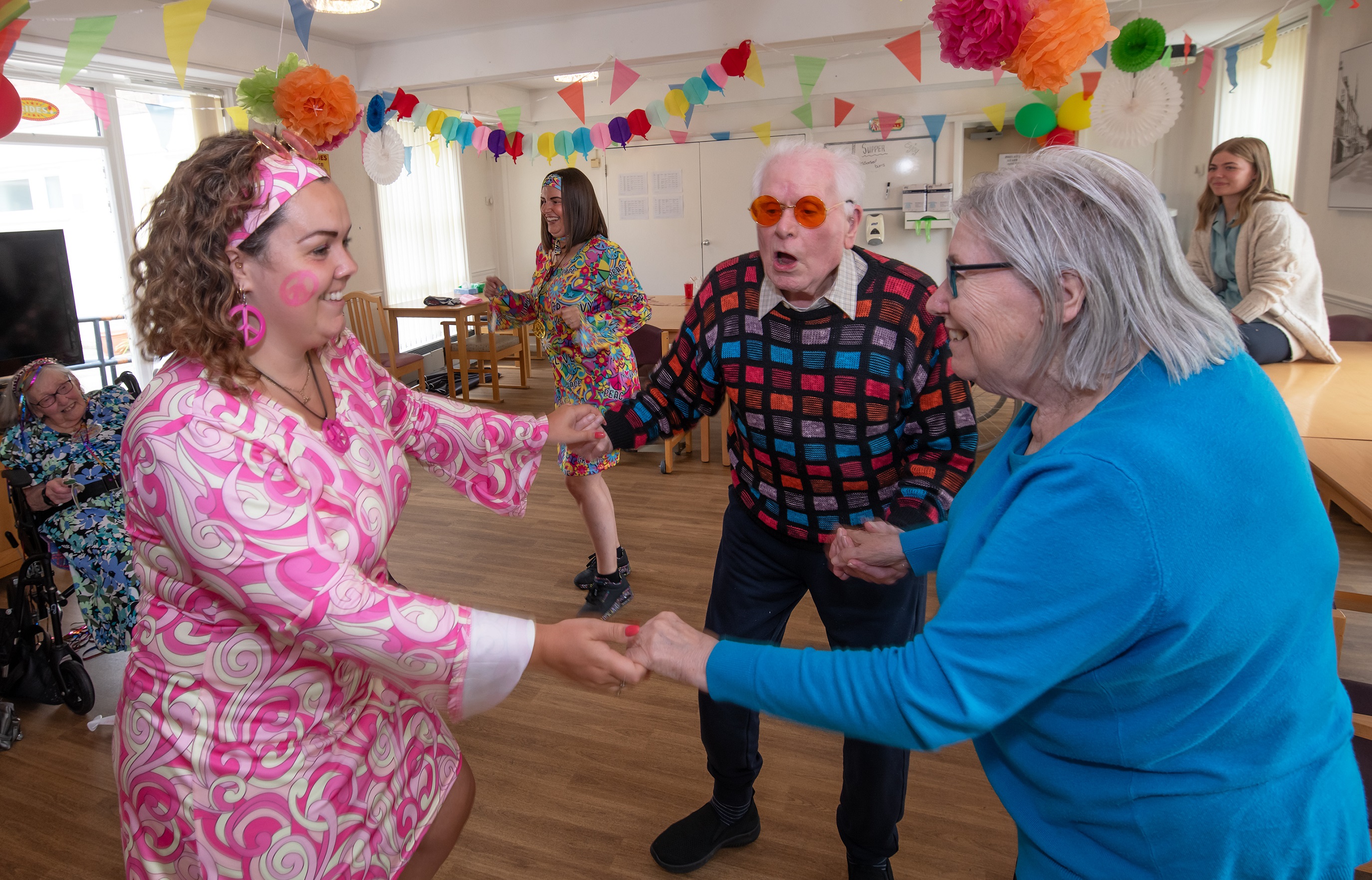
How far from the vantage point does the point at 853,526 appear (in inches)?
70.6

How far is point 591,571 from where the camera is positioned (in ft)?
12.8

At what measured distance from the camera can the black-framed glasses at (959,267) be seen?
3.30 feet

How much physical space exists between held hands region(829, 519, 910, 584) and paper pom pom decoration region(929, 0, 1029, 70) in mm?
1947

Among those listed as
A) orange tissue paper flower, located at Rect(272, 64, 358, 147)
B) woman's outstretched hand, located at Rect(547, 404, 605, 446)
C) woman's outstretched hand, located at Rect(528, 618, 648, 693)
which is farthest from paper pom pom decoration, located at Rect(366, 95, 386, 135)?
woman's outstretched hand, located at Rect(528, 618, 648, 693)

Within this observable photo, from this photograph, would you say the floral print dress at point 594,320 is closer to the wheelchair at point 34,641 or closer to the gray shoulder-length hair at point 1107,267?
the wheelchair at point 34,641

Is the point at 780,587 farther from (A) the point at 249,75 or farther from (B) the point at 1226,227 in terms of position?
(A) the point at 249,75

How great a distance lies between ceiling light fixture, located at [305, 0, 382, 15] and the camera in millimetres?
5266

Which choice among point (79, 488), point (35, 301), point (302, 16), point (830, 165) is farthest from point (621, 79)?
point (830, 165)

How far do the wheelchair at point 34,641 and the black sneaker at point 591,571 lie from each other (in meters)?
1.86

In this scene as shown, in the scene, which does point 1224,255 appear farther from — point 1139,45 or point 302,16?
point 302,16

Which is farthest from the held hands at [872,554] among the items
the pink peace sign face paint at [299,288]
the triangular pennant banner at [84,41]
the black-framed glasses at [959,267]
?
the triangular pennant banner at [84,41]

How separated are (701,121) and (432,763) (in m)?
9.06

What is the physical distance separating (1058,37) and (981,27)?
0.25m

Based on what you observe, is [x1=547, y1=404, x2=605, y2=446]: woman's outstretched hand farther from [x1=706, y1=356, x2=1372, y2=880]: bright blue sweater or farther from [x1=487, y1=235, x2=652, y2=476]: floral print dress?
Result: [x1=487, y1=235, x2=652, y2=476]: floral print dress
